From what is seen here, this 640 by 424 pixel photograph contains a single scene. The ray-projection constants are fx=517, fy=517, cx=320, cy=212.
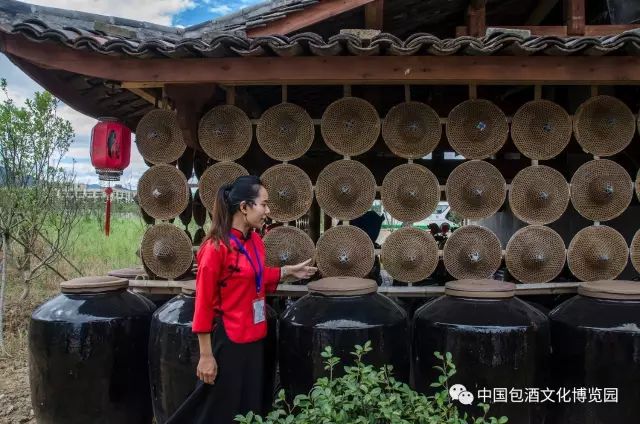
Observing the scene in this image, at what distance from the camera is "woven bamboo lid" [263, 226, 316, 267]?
420cm

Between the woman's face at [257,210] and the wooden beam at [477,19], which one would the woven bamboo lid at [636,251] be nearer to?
the wooden beam at [477,19]

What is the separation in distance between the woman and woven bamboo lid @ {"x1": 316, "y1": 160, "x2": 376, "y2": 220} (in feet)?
3.98

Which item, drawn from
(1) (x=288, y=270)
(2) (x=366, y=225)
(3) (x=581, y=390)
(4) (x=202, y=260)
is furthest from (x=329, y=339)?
(2) (x=366, y=225)

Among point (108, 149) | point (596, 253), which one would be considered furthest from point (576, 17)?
point (108, 149)

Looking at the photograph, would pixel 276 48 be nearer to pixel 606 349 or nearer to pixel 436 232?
pixel 606 349

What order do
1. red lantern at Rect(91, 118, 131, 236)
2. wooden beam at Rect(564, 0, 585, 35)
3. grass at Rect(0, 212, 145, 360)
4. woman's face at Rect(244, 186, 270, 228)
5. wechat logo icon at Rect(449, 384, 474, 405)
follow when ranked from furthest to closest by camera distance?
grass at Rect(0, 212, 145, 360)
wooden beam at Rect(564, 0, 585, 35)
red lantern at Rect(91, 118, 131, 236)
wechat logo icon at Rect(449, 384, 474, 405)
woman's face at Rect(244, 186, 270, 228)

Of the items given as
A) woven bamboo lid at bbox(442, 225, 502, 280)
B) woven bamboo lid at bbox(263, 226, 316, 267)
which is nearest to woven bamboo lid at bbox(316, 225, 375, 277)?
woven bamboo lid at bbox(263, 226, 316, 267)

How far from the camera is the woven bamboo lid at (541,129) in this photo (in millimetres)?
4184

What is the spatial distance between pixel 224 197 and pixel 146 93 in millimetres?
2115

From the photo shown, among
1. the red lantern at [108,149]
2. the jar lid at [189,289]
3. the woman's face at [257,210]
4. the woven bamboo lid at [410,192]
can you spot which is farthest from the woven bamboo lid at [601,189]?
the red lantern at [108,149]

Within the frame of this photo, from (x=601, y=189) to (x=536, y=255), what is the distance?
0.75m

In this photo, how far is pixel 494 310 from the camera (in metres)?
3.44

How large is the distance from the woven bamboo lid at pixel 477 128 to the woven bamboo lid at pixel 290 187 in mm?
1253

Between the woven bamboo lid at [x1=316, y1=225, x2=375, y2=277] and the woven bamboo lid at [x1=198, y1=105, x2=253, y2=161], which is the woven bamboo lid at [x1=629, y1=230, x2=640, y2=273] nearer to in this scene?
the woven bamboo lid at [x1=316, y1=225, x2=375, y2=277]
